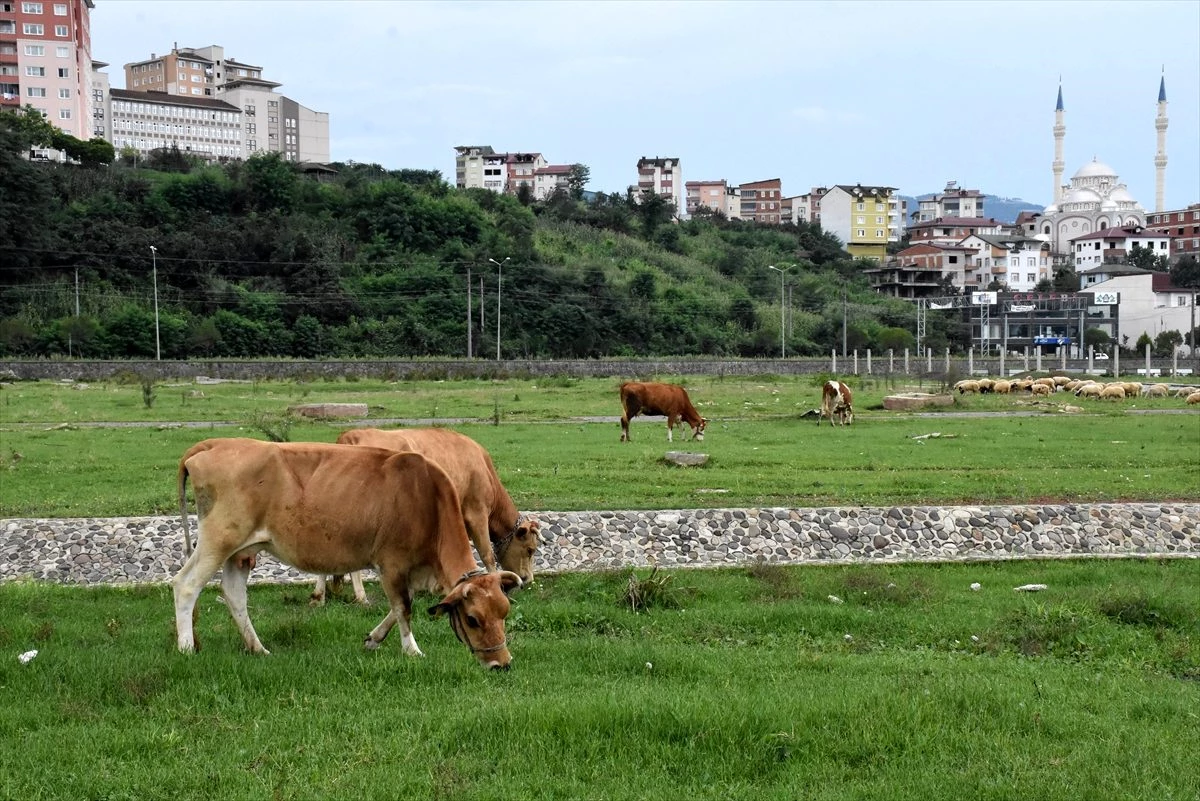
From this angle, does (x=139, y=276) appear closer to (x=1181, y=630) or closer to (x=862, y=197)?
(x=1181, y=630)

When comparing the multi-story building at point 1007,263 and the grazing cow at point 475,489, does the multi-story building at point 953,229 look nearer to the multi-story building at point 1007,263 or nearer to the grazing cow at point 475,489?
the multi-story building at point 1007,263

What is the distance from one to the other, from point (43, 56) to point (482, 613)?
122800 millimetres

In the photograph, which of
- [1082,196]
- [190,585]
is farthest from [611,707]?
[1082,196]

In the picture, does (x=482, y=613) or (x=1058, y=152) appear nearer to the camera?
(x=482, y=613)

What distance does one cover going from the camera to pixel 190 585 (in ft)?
29.9

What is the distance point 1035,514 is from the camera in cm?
1722

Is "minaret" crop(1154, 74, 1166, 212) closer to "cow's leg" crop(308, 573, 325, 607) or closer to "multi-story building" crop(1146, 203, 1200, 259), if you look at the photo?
"multi-story building" crop(1146, 203, 1200, 259)

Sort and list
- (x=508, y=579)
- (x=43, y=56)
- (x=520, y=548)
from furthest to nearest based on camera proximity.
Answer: (x=43, y=56) → (x=520, y=548) → (x=508, y=579)

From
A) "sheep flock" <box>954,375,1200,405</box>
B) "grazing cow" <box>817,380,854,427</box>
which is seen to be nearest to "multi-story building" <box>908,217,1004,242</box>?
"sheep flock" <box>954,375,1200,405</box>

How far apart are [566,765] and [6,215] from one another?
8298 centimetres

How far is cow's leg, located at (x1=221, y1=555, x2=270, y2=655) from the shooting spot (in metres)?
9.23

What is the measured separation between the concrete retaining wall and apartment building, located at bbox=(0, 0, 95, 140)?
364 ft

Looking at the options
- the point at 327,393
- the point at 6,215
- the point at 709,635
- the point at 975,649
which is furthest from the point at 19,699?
the point at 6,215

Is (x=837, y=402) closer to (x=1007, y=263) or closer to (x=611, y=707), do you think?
(x=611, y=707)
